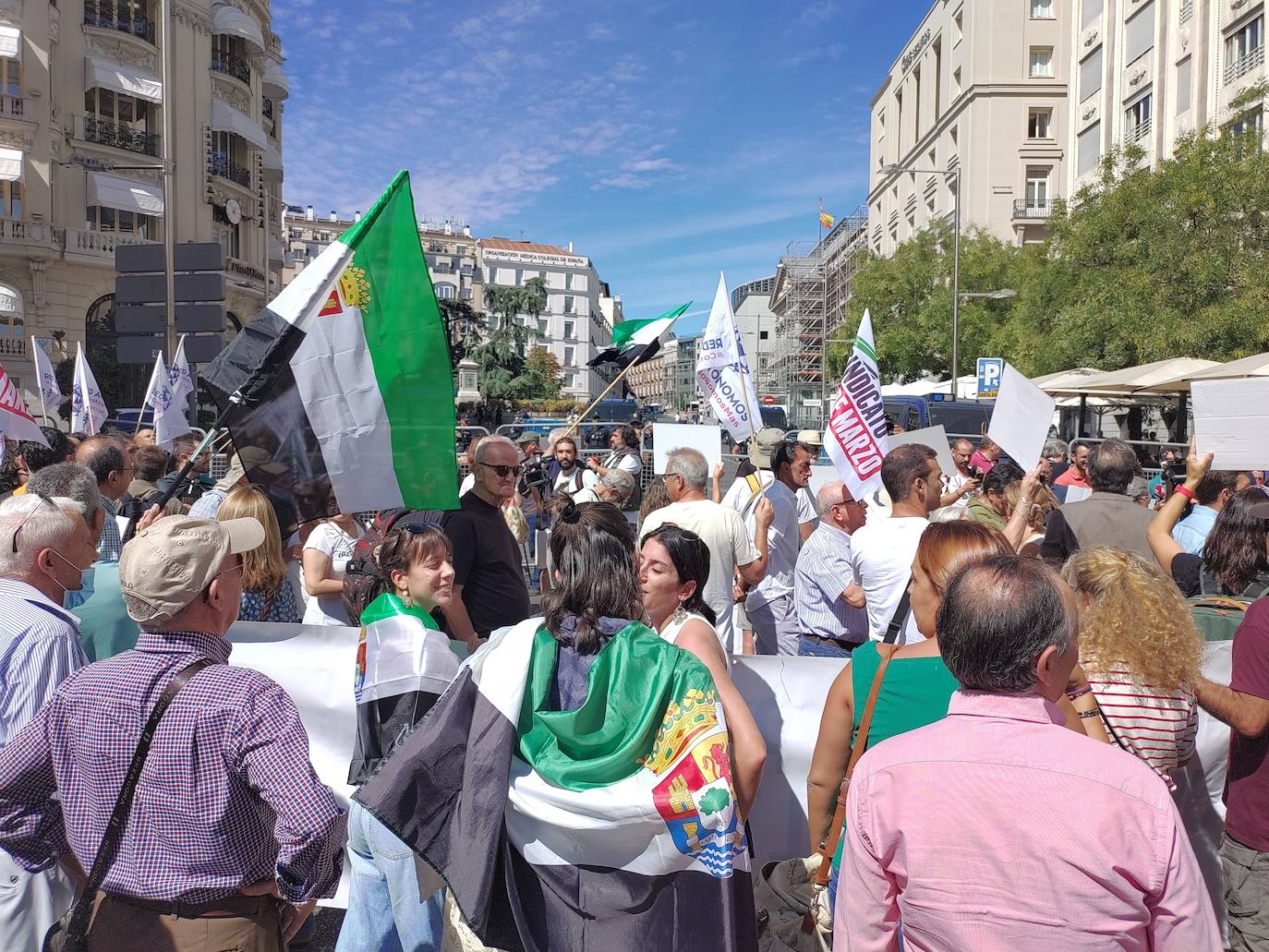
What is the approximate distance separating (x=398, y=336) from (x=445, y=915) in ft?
7.18

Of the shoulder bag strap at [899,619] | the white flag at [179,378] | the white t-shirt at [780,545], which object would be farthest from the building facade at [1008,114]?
the shoulder bag strap at [899,619]

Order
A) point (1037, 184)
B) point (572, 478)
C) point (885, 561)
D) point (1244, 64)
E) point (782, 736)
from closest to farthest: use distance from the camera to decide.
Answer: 1. point (782, 736)
2. point (885, 561)
3. point (572, 478)
4. point (1244, 64)
5. point (1037, 184)

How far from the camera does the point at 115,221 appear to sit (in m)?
30.5

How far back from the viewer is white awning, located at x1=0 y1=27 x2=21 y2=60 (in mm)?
26016

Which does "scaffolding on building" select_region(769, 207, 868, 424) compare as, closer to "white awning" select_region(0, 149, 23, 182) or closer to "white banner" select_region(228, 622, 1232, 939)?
"white awning" select_region(0, 149, 23, 182)

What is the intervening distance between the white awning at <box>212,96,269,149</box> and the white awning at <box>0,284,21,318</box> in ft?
31.4

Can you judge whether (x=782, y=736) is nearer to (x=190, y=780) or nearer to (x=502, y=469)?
(x=502, y=469)

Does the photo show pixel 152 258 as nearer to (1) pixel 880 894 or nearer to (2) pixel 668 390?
(1) pixel 880 894

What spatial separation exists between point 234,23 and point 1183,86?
3096 centimetres

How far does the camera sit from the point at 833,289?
231ft

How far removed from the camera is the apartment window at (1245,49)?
992 inches

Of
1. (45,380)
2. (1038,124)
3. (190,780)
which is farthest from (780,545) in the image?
(1038,124)

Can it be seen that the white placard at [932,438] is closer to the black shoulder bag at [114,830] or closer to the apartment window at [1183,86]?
the black shoulder bag at [114,830]

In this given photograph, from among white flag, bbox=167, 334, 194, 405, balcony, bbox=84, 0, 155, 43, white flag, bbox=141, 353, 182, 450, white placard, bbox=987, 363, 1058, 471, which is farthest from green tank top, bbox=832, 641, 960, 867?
balcony, bbox=84, 0, 155, 43
